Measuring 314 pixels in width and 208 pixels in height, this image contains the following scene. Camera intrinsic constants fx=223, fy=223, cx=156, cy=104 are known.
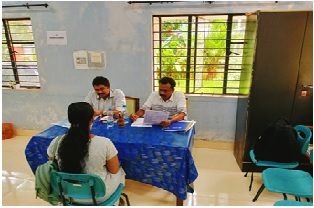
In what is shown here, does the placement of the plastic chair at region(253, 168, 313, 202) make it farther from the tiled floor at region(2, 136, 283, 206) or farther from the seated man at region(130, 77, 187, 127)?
the seated man at region(130, 77, 187, 127)

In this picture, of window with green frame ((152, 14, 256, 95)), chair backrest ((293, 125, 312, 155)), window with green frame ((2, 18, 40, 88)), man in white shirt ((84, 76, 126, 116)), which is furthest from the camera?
window with green frame ((2, 18, 40, 88))

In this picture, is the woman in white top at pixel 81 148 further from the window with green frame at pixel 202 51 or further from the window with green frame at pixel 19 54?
the window with green frame at pixel 19 54

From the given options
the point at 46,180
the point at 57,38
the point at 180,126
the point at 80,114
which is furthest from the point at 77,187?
the point at 57,38

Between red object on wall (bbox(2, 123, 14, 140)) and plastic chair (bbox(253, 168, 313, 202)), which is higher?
plastic chair (bbox(253, 168, 313, 202))

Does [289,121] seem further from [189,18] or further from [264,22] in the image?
[189,18]

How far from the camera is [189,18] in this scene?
3.01 metres

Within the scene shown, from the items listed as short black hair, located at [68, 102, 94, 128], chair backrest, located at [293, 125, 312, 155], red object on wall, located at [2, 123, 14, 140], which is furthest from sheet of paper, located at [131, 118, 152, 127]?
red object on wall, located at [2, 123, 14, 140]

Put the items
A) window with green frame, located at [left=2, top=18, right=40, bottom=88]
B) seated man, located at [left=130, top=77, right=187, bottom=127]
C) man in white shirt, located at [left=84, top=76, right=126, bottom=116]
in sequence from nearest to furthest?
seated man, located at [left=130, top=77, right=187, bottom=127] → man in white shirt, located at [left=84, top=76, right=126, bottom=116] → window with green frame, located at [left=2, top=18, right=40, bottom=88]

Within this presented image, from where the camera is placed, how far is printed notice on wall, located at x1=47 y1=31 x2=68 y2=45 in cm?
324

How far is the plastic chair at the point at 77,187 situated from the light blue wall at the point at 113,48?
198 cm

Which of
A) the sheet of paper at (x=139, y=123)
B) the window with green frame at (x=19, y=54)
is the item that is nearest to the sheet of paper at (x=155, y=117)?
the sheet of paper at (x=139, y=123)

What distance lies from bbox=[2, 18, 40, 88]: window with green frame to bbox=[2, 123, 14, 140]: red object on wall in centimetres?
67

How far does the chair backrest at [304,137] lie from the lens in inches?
81.0

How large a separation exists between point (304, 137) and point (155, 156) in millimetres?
1519
